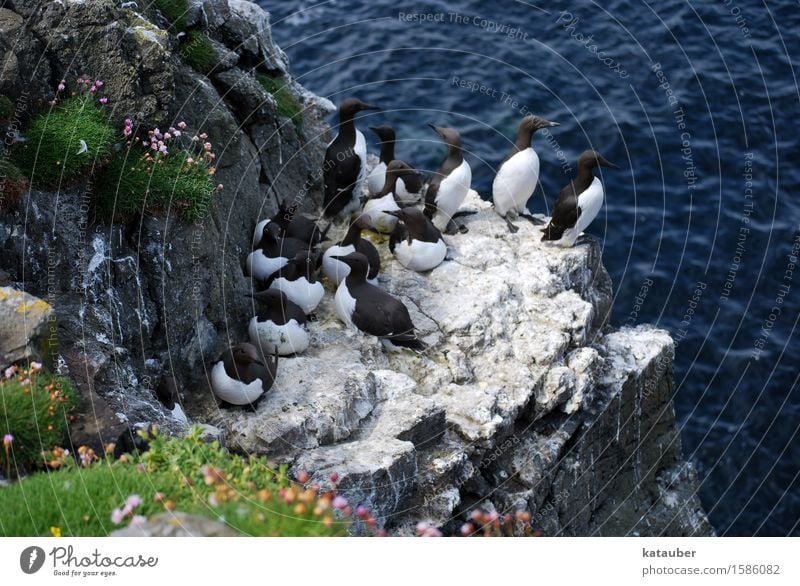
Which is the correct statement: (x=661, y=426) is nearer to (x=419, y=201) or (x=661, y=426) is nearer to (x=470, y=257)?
(x=470, y=257)

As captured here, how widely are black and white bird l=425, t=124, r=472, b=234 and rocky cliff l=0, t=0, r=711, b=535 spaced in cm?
40

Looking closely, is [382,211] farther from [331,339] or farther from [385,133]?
[331,339]

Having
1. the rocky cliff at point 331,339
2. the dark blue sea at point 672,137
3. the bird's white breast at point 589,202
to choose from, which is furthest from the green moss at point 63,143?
the dark blue sea at point 672,137

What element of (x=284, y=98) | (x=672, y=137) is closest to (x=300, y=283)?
(x=284, y=98)

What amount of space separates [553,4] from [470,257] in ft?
27.5

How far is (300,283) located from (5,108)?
416 centimetres

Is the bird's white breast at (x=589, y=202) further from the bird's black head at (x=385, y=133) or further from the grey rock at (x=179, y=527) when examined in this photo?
the grey rock at (x=179, y=527)

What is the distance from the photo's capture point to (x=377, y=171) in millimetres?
16250

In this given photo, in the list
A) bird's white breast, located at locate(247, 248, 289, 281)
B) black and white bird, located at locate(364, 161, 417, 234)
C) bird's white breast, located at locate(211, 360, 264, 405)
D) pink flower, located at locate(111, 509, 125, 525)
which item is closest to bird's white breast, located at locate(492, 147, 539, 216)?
black and white bird, located at locate(364, 161, 417, 234)

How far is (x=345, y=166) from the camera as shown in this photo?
1502 cm

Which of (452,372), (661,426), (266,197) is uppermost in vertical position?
(266,197)

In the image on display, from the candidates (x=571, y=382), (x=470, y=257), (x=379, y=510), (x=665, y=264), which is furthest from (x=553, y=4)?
(x=379, y=510)

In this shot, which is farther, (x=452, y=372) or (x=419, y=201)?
(x=419, y=201)

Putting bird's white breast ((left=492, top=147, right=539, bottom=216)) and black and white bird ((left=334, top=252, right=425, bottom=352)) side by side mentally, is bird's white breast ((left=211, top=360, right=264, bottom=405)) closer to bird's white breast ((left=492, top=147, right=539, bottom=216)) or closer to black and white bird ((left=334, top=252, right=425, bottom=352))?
black and white bird ((left=334, top=252, right=425, bottom=352))
